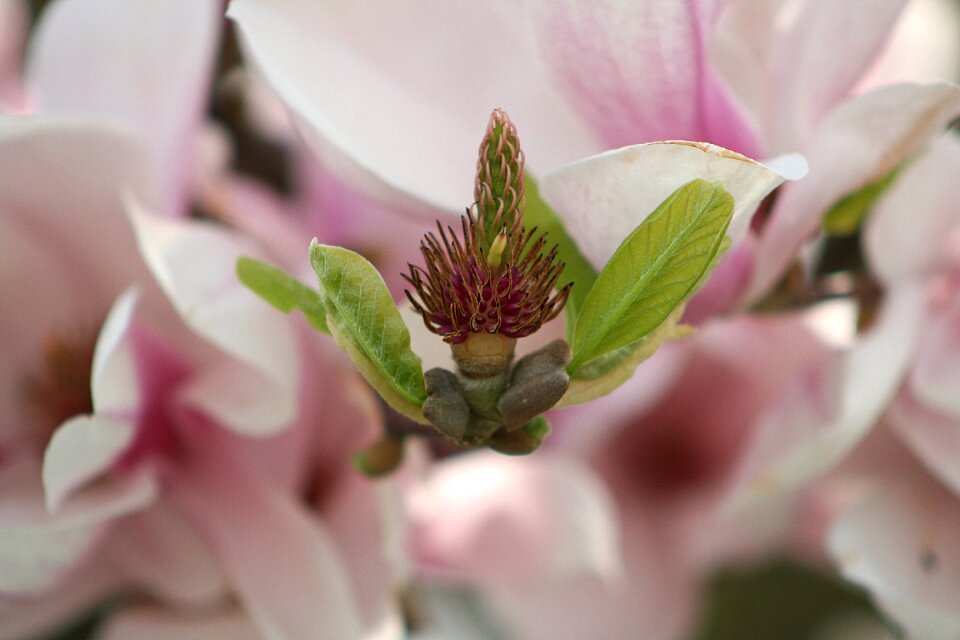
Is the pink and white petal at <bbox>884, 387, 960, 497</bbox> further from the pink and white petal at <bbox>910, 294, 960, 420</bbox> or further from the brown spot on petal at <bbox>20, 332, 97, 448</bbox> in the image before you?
the brown spot on petal at <bbox>20, 332, 97, 448</bbox>

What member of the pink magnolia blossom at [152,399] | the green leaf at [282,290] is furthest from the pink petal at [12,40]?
the green leaf at [282,290]

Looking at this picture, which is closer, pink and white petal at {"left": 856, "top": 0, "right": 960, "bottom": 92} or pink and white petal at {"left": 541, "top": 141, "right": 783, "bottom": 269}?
pink and white petal at {"left": 541, "top": 141, "right": 783, "bottom": 269}

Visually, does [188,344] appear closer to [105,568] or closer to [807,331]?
[105,568]

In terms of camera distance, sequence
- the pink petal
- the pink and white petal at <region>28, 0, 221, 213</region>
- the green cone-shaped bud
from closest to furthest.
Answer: the green cone-shaped bud
the pink and white petal at <region>28, 0, 221, 213</region>
the pink petal

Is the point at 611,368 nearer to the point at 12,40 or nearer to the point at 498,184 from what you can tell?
the point at 498,184

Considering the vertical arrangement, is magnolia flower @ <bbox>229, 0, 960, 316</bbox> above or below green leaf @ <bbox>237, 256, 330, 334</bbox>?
above

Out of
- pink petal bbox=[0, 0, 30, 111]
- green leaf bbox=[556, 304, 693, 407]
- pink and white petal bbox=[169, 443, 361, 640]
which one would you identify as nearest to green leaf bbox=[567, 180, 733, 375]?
green leaf bbox=[556, 304, 693, 407]

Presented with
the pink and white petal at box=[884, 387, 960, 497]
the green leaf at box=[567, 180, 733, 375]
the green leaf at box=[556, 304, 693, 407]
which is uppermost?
the green leaf at box=[567, 180, 733, 375]

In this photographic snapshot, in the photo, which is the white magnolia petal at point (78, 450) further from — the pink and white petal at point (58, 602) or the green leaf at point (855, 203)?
the green leaf at point (855, 203)
